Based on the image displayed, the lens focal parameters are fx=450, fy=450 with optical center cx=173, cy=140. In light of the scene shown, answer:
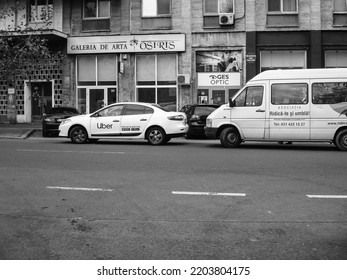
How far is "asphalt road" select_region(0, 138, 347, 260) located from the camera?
14.0ft

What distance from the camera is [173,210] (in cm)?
584

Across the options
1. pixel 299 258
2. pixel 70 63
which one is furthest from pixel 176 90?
pixel 299 258

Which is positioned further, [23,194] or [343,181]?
[343,181]

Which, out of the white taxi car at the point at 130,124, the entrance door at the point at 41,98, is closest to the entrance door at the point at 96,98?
the entrance door at the point at 41,98

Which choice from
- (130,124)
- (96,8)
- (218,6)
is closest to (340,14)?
(218,6)

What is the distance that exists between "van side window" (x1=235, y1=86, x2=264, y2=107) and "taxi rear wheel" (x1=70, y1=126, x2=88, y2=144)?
5510mm

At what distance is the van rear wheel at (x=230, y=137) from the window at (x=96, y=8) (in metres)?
13.5

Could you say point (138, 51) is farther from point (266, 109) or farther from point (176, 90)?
point (266, 109)

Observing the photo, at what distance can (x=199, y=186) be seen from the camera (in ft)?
24.5

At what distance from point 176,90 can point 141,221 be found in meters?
19.3

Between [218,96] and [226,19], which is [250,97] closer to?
[218,96]

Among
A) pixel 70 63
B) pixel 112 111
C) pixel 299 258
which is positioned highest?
pixel 70 63

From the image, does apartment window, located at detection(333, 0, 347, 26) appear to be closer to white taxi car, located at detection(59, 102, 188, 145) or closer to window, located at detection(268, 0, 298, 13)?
window, located at detection(268, 0, 298, 13)

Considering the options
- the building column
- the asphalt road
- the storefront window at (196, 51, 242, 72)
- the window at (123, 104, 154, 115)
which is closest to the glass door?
the storefront window at (196, 51, 242, 72)
